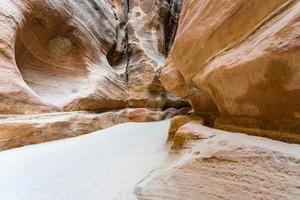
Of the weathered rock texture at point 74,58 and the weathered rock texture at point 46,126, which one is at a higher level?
the weathered rock texture at point 74,58

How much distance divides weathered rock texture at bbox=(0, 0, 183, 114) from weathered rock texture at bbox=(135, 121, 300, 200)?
2697mm

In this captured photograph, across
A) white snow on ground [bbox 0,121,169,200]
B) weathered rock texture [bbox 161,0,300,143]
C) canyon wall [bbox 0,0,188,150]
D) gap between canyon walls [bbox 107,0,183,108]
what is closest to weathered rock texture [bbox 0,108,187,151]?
canyon wall [bbox 0,0,188,150]

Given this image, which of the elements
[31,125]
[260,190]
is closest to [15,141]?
[31,125]

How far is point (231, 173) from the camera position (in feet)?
4.20

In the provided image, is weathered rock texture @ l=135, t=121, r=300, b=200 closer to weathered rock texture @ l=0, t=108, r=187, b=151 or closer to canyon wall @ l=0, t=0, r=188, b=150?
weathered rock texture @ l=0, t=108, r=187, b=151

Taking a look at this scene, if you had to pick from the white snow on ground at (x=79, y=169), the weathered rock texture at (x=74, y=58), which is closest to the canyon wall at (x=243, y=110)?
the white snow on ground at (x=79, y=169)

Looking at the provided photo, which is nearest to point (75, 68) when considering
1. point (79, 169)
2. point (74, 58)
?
point (74, 58)

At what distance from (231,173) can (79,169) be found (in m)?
1.33

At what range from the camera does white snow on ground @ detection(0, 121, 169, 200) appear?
1592 millimetres

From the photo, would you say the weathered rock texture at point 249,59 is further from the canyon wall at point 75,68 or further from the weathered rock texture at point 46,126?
the canyon wall at point 75,68

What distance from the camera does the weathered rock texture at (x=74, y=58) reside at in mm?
3529

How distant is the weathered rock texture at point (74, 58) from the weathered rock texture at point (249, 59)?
2.61 m

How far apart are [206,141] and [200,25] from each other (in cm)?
104

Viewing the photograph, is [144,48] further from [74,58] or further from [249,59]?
[249,59]
